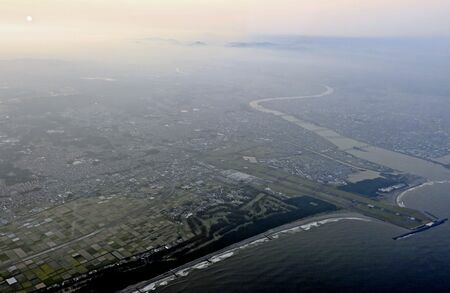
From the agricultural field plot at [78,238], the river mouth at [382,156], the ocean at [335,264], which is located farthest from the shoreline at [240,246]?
the river mouth at [382,156]

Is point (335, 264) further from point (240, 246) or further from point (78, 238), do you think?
point (78, 238)

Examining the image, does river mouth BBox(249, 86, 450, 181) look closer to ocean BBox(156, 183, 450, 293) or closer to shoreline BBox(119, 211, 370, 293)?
ocean BBox(156, 183, 450, 293)

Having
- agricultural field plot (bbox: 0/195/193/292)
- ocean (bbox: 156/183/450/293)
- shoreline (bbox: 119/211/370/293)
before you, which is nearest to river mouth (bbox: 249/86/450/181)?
ocean (bbox: 156/183/450/293)

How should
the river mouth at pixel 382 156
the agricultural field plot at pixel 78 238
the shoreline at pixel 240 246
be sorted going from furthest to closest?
the river mouth at pixel 382 156
the agricultural field plot at pixel 78 238
the shoreline at pixel 240 246

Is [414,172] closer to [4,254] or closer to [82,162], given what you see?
[82,162]

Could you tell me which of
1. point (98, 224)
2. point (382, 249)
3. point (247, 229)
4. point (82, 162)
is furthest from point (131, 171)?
point (382, 249)

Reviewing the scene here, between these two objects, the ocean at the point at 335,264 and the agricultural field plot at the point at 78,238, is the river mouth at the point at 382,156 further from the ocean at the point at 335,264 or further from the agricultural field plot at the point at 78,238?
the agricultural field plot at the point at 78,238
